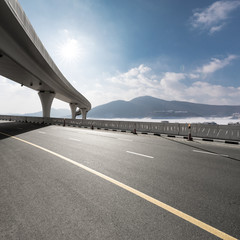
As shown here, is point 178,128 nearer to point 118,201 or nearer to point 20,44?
point 118,201

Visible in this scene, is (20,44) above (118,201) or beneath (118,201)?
above

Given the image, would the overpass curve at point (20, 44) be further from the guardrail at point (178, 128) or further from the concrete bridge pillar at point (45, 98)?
the concrete bridge pillar at point (45, 98)

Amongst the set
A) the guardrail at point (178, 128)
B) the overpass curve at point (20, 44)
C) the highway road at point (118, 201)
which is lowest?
the highway road at point (118, 201)

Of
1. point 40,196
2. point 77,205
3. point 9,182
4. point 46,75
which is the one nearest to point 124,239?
point 77,205

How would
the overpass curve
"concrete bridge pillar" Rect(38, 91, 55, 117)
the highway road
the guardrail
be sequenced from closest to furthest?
the highway road
the overpass curve
the guardrail
"concrete bridge pillar" Rect(38, 91, 55, 117)

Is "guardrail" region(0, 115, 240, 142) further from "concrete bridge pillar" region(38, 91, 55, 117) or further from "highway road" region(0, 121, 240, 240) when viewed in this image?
"concrete bridge pillar" region(38, 91, 55, 117)

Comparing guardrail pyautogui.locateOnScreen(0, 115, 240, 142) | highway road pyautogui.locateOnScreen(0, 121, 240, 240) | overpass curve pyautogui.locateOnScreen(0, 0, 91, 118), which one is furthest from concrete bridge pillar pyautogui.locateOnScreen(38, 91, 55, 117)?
highway road pyautogui.locateOnScreen(0, 121, 240, 240)

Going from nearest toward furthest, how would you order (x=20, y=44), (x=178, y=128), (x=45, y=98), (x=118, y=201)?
1. (x=118, y=201)
2. (x=20, y=44)
3. (x=178, y=128)
4. (x=45, y=98)

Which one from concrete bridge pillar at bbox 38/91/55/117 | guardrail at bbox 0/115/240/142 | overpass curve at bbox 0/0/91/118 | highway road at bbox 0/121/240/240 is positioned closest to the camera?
highway road at bbox 0/121/240/240

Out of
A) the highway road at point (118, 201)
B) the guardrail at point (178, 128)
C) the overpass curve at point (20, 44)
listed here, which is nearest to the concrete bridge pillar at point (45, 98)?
the overpass curve at point (20, 44)

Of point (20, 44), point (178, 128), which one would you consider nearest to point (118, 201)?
point (178, 128)

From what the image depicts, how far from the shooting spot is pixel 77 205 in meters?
2.70

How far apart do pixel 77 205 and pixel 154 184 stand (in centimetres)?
187

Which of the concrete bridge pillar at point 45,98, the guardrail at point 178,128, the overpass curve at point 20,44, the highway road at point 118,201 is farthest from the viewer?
the concrete bridge pillar at point 45,98
